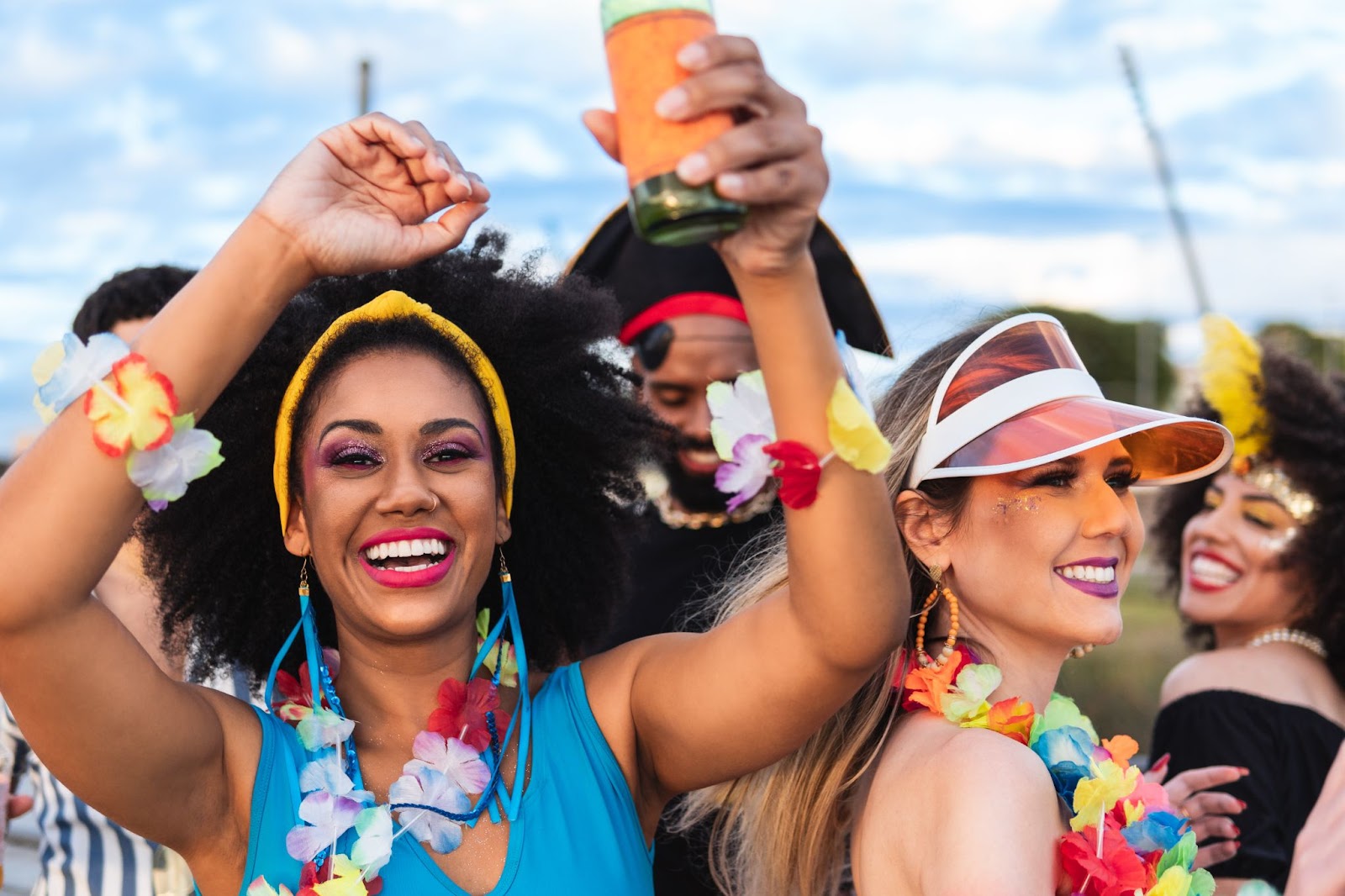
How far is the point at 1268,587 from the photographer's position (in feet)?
13.5

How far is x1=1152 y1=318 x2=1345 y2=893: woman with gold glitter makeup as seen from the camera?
3.77m

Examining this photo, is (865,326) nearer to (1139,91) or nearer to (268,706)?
(268,706)

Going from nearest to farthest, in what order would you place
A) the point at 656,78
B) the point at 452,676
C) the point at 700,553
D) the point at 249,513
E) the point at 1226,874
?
the point at 656,78
the point at 452,676
the point at 249,513
the point at 1226,874
the point at 700,553

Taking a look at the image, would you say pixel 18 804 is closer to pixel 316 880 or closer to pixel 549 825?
pixel 316 880

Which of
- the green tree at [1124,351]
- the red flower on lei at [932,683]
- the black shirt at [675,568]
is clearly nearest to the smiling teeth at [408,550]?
the red flower on lei at [932,683]

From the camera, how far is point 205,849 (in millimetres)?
2146

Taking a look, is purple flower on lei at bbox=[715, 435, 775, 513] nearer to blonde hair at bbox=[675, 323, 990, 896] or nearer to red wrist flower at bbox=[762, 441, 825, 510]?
red wrist flower at bbox=[762, 441, 825, 510]

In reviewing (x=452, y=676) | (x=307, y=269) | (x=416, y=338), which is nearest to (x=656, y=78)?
(x=307, y=269)

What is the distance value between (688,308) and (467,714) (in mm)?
1803

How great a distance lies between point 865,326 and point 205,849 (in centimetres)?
256

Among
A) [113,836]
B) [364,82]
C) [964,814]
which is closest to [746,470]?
[964,814]

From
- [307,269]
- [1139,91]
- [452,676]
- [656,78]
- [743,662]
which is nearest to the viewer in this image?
[656,78]

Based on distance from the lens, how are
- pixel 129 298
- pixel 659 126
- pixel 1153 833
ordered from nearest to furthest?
pixel 659 126, pixel 1153 833, pixel 129 298

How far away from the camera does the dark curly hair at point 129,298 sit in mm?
3674
